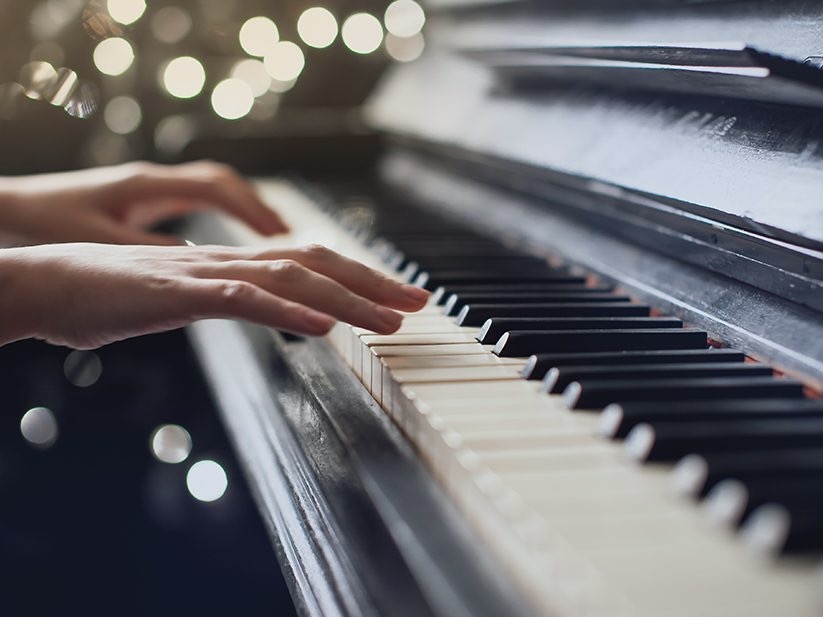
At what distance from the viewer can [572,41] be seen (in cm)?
138

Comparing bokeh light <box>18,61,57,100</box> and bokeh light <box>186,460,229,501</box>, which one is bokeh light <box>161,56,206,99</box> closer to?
bokeh light <box>18,61,57,100</box>

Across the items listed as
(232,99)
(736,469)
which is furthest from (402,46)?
(736,469)

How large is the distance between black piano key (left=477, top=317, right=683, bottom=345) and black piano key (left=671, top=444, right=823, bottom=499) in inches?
15.2

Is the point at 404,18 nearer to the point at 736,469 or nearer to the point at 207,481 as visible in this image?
the point at 207,481

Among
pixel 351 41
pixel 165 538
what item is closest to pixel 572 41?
pixel 165 538

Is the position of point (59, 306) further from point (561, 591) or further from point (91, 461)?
point (91, 461)

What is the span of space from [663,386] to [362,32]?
7.95ft

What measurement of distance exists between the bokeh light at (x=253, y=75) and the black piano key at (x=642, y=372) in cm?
242

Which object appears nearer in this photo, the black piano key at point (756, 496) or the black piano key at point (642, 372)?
the black piano key at point (756, 496)

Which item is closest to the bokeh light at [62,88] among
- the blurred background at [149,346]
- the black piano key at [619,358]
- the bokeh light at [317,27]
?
the blurred background at [149,346]

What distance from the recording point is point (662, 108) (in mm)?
1271

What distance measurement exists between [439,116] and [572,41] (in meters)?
0.63

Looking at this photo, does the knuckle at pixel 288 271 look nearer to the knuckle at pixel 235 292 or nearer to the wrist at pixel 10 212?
the knuckle at pixel 235 292

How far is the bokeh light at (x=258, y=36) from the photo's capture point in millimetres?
3051
